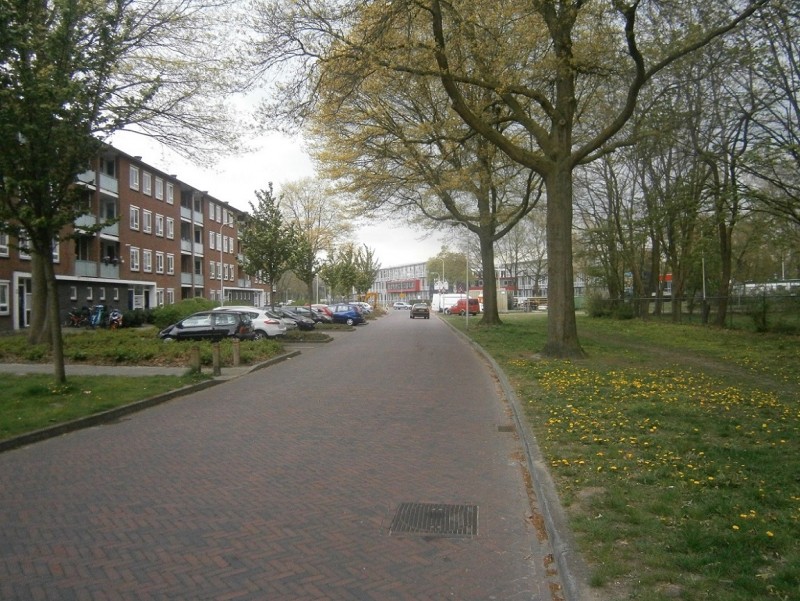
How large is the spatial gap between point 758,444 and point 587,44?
12.4 metres

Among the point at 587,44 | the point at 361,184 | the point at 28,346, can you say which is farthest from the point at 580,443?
the point at 361,184

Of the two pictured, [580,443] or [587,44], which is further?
[587,44]

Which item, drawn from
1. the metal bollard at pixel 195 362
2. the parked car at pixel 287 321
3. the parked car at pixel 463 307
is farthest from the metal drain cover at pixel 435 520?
the parked car at pixel 463 307

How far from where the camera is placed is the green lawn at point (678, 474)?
4156 millimetres

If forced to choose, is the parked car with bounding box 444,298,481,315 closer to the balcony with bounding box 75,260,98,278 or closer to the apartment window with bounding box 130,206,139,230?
the apartment window with bounding box 130,206,139,230

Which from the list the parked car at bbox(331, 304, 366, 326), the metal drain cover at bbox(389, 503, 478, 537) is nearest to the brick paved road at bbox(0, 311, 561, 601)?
the metal drain cover at bbox(389, 503, 478, 537)

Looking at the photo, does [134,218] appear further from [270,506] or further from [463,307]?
[270,506]

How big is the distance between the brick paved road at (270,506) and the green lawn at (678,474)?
1.76 feet

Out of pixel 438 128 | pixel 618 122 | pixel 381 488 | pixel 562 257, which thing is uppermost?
pixel 438 128

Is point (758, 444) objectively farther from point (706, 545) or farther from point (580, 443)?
point (706, 545)

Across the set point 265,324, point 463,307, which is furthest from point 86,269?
point 463,307

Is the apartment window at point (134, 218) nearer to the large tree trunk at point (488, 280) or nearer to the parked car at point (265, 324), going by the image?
the parked car at point (265, 324)

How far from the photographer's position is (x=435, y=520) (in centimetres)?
555

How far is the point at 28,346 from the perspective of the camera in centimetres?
1991
